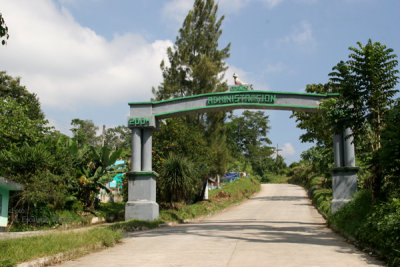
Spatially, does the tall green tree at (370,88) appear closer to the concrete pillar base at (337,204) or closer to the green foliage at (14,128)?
the concrete pillar base at (337,204)

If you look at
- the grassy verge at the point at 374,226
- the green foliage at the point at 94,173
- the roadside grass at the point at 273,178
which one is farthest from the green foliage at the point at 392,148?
the roadside grass at the point at 273,178

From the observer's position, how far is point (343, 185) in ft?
51.3

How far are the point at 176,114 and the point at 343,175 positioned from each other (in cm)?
744

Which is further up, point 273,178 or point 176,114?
point 176,114

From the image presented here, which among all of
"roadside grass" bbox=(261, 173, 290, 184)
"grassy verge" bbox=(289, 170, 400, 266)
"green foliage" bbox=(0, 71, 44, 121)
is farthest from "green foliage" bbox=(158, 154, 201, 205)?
"roadside grass" bbox=(261, 173, 290, 184)

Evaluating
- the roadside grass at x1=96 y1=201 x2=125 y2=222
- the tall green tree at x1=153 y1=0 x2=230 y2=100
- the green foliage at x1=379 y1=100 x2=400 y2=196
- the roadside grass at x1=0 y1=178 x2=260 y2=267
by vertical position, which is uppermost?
the tall green tree at x1=153 y1=0 x2=230 y2=100

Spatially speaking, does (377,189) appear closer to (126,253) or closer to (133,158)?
(126,253)

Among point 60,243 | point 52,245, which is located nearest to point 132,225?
point 60,243

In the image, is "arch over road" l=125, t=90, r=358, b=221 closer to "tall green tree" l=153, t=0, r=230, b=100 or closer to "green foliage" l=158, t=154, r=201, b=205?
"green foliage" l=158, t=154, r=201, b=205

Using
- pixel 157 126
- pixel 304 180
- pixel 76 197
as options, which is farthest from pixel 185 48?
pixel 304 180

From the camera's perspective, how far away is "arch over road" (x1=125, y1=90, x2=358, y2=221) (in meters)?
16.0

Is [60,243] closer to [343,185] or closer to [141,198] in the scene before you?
[141,198]

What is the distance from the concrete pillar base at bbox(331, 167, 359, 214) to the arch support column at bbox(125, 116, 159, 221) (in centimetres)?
748

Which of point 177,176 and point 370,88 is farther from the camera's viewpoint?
point 177,176
